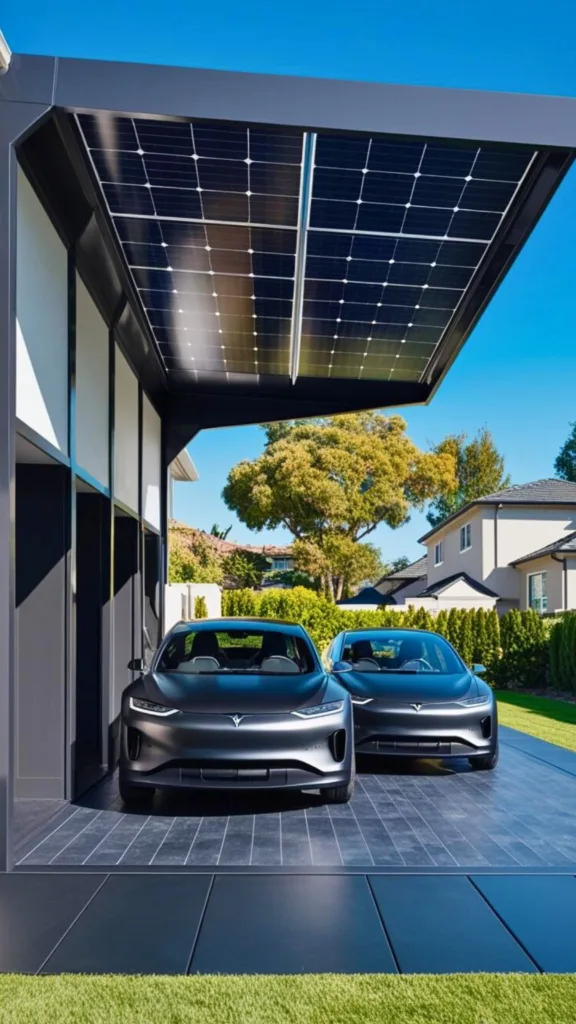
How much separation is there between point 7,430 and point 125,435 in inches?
192

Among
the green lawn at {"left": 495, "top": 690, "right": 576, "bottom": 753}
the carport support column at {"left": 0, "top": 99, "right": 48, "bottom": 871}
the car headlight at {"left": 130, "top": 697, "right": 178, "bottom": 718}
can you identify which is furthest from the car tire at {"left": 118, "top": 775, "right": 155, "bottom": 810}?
the green lawn at {"left": 495, "top": 690, "right": 576, "bottom": 753}

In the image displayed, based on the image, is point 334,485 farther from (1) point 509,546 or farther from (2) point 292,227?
(2) point 292,227

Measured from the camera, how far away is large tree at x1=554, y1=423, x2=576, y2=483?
5838cm

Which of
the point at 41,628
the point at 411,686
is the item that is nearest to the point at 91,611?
the point at 41,628

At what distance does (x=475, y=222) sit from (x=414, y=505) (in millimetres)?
35365

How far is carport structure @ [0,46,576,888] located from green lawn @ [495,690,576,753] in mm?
5007

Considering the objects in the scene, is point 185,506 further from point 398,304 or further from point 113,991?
point 113,991

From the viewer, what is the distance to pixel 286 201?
682 cm

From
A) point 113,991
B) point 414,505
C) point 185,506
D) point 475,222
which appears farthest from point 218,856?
point 185,506

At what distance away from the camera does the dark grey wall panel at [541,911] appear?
12.5ft

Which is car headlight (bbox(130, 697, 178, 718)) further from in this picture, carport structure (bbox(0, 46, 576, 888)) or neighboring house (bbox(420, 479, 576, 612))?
neighboring house (bbox(420, 479, 576, 612))

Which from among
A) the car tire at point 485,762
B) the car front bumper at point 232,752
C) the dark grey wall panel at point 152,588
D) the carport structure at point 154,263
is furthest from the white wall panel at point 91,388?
the dark grey wall panel at point 152,588

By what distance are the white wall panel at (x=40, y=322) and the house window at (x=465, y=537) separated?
25.9 m

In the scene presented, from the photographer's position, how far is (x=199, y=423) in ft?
43.9
